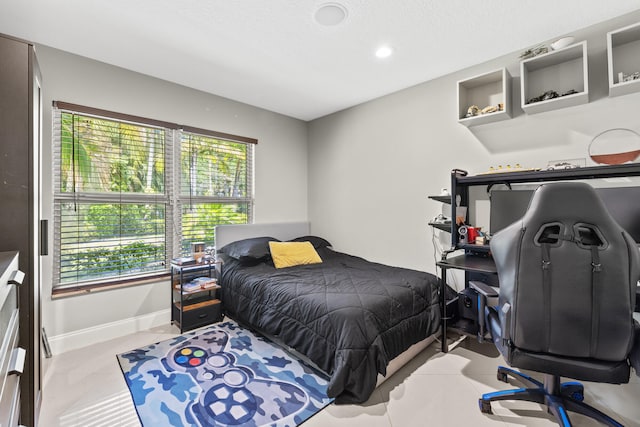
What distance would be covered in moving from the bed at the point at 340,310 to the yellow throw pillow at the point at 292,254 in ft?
0.32

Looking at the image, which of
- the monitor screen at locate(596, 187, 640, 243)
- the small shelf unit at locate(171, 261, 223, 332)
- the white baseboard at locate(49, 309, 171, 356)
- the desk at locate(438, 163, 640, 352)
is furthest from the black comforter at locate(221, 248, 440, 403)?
the monitor screen at locate(596, 187, 640, 243)

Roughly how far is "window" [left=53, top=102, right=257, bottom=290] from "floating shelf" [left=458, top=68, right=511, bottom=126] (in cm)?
247

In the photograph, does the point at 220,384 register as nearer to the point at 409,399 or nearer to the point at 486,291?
the point at 409,399

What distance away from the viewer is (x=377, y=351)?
1813mm

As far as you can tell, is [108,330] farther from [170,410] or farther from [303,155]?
[303,155]

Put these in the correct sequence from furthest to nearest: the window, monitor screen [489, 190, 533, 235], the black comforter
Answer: the window
monitor screen [489, 190, 533, 235]
the black comforter

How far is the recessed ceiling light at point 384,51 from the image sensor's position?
2.42 meters

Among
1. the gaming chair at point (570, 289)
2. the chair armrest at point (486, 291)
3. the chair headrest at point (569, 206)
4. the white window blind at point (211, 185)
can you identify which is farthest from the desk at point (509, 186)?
the white window blind at point (211, 185)

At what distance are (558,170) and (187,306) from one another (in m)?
3.32

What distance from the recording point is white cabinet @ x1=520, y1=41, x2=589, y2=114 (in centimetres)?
210

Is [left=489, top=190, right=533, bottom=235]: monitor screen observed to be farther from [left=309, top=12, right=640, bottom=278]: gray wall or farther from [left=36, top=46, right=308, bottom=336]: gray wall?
[left=36, top=46, right=308, bottom=336]: gray wall

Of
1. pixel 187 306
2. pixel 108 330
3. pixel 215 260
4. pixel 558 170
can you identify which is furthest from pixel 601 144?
pixel 108 330

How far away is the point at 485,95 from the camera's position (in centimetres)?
270

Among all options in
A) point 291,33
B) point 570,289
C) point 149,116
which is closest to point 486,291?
point 570,289
